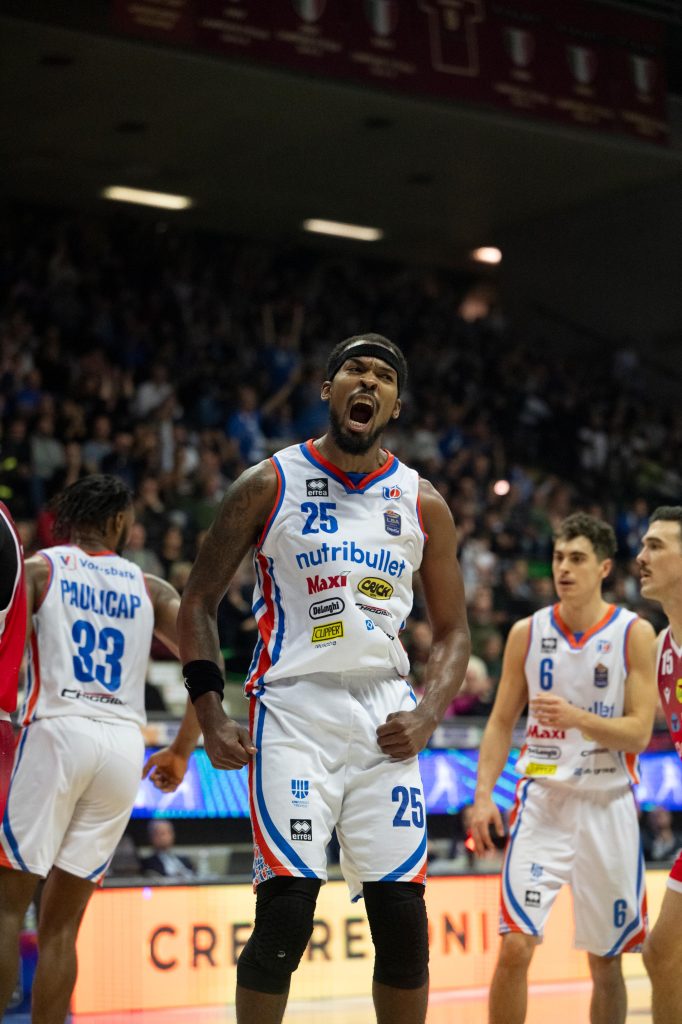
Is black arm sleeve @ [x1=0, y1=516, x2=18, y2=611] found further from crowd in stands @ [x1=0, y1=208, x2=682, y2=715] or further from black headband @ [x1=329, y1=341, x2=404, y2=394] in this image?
crowd in stands @ [x1=0, y1=208, x2=682, y2=715]

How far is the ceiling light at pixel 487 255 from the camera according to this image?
23383mm

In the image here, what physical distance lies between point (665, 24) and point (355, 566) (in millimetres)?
12860

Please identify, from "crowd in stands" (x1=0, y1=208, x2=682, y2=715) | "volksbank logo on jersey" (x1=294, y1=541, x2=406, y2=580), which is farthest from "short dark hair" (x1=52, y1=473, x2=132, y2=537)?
"crowd in stands" (x1=0, y1=208, x2=682, y2=715)

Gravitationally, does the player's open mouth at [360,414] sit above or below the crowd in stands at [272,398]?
below

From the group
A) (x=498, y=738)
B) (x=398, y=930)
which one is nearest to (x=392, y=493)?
(x=398, y=930)

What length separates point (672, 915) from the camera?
531 cm

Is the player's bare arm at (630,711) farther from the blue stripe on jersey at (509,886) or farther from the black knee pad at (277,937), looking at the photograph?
the black knee pad at (277,937)

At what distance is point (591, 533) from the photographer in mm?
6480

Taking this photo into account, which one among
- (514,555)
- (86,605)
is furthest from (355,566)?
(514,555)

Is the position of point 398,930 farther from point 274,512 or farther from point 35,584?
point 35,584

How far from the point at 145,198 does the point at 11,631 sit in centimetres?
1737

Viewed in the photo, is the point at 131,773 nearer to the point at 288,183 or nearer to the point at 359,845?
the point at 359,845

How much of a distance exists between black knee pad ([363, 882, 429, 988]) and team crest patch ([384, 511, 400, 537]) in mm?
1042

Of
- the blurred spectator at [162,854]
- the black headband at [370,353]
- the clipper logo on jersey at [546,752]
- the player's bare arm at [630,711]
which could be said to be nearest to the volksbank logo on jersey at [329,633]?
the black headband at [370,353]
